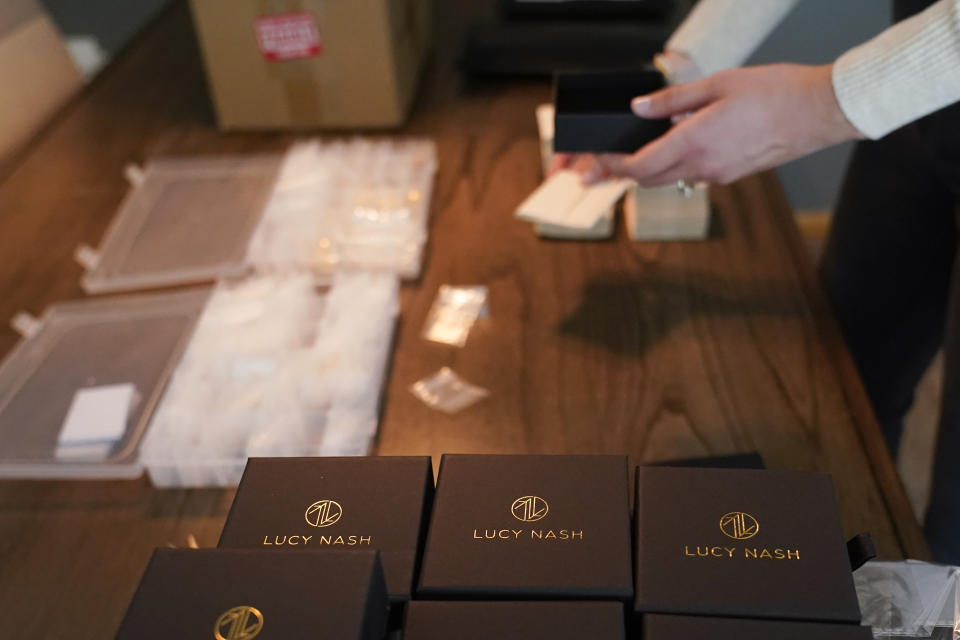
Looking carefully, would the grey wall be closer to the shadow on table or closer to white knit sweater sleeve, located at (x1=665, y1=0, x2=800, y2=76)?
white knit sweater sleeve, located at (x1=665, y1=0, x2=800, y2=76)

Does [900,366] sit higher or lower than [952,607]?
higher

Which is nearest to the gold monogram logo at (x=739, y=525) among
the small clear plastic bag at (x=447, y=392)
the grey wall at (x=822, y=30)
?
the small clear plastic bag at (x=447, y=392)

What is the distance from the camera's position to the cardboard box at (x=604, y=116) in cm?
95

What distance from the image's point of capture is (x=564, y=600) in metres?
0.49

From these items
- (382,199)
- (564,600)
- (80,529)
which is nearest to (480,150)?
(382,199)

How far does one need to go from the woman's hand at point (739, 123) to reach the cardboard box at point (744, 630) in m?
0.54

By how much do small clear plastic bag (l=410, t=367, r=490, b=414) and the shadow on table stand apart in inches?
5.8

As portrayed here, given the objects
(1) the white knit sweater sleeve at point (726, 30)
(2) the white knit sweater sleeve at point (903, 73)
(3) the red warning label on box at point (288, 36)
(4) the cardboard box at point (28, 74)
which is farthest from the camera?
(4) the cardboard box at point (28, 74)

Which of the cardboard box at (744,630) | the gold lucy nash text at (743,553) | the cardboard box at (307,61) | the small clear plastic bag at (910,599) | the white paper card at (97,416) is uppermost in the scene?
the cardboard box at (307,61)

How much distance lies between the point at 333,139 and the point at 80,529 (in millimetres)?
774

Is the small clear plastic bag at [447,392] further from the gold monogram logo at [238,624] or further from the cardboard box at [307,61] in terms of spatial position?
the cardboard box at [307,61]

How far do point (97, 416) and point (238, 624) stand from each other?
539 millimetres

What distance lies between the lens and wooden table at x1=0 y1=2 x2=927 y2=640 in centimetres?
77

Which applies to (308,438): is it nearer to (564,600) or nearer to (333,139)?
(564,600)
